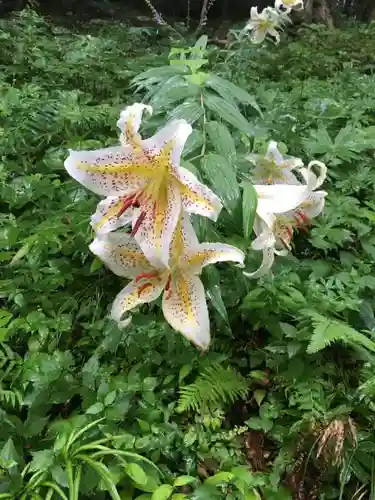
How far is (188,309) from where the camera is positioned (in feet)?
3.01

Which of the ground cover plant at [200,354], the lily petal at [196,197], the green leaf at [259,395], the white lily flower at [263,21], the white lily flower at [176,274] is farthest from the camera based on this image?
the white lily flower at [263,21]

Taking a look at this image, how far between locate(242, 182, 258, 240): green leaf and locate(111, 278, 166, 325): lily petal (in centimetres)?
18

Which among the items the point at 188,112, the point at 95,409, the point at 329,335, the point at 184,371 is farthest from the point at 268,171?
the point at 95,409

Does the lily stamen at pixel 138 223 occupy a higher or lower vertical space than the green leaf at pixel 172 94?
lower

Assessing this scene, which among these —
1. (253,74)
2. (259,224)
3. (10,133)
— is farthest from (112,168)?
Answer: (253,74)

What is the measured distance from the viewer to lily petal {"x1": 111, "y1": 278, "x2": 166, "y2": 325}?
95 centimetres

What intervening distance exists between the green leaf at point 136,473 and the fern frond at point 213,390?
0.19 meters

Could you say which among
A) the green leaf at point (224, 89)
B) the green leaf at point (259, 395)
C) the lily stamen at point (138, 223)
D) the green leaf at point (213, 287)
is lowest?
the green leaf at point (259, 395)

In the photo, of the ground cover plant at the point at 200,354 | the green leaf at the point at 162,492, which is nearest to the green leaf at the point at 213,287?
the ground cover plant at the point at 200,354

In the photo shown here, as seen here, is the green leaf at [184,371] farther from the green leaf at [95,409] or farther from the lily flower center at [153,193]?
the lily flower center at [153,193]

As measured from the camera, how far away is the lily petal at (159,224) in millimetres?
840

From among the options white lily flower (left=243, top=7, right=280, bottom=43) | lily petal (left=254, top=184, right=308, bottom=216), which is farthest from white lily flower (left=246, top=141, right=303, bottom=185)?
white lily flower (left=243, top=7, right=280, bottom=43)

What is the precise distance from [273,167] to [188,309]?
42 centimetres

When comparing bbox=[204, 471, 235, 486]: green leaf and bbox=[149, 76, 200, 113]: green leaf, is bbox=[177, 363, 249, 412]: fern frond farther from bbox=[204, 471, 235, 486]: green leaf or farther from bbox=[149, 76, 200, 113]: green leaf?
bbox=[149, 76, 200, 113]: green leaf
